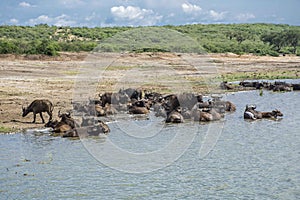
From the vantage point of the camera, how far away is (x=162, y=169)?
12180 mm

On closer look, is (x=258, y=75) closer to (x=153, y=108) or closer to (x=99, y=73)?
(x=99, y=73)

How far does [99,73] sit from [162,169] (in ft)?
71.5

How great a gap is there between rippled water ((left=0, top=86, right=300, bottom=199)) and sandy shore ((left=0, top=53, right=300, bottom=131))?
10.3 feet

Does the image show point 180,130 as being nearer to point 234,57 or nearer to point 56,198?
point 56,198

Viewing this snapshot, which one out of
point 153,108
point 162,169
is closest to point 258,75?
point 153,108

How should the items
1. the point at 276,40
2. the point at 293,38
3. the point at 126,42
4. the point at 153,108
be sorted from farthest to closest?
the point at 276,40 → the point at 293,38 → the point at 126,42 → the point at 153,108

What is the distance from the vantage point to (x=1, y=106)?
64.2ft

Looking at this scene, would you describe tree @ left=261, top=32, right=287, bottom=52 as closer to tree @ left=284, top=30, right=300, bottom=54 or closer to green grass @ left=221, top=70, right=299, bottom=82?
tree @ left=284, top=30, right=300, bottom=54

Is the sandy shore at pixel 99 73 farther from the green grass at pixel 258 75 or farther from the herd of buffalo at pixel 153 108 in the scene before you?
the herd of buffalo at pixel 153 108

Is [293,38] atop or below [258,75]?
atop

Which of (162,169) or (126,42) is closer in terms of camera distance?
(162,169)

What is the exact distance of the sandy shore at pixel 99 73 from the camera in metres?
21.9

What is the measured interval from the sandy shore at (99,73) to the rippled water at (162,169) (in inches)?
123

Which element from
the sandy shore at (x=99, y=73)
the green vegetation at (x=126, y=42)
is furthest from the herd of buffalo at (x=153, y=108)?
the green vegetation at (x=126, y=42)
